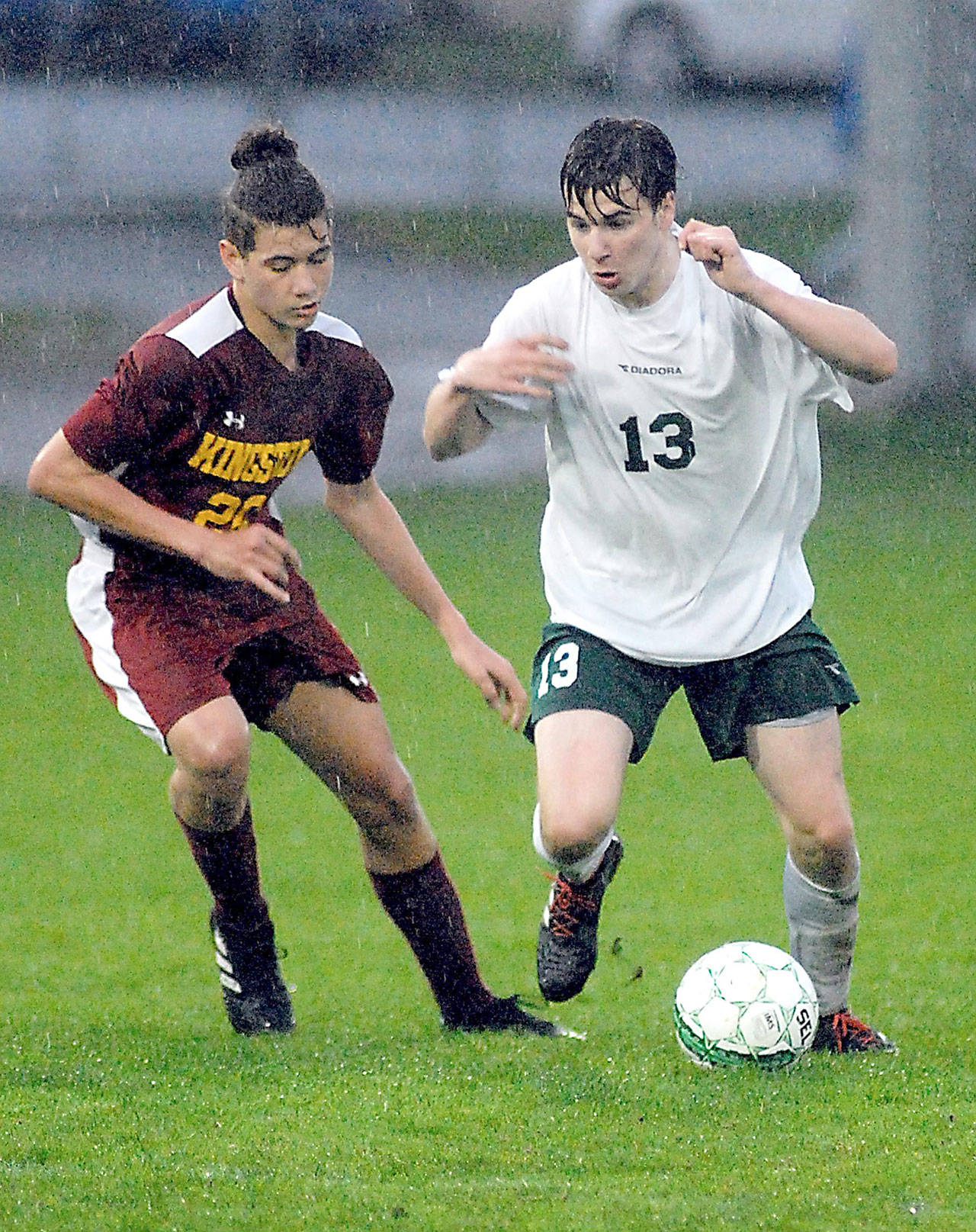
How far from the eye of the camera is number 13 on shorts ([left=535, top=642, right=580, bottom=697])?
14.5 ft

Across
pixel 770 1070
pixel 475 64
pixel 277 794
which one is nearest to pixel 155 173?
pixel 475 64

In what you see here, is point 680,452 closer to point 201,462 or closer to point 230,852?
point 201,462

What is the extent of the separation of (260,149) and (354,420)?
0.65 metres

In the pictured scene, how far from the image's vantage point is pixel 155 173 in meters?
20.6

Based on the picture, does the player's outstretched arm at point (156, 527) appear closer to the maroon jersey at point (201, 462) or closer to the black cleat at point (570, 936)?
the maroon jersey at point (201, 462)

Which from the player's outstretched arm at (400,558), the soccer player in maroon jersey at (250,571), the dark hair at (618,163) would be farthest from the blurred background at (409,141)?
the dark hair at (618,163)

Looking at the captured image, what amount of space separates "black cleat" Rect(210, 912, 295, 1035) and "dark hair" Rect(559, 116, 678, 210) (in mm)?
1870

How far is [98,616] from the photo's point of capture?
463 centimetres

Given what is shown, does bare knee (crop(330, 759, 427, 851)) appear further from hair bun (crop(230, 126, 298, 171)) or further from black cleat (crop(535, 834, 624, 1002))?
hair bun (crop(230, 126, 298, 171))

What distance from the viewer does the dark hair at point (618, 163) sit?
162 inches

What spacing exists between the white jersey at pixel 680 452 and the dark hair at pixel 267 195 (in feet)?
1.60

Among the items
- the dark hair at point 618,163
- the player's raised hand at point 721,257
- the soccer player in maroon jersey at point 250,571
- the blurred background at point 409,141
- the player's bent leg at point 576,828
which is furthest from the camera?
the blurred background at point 409,141

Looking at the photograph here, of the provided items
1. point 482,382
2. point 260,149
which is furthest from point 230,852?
point 260,149

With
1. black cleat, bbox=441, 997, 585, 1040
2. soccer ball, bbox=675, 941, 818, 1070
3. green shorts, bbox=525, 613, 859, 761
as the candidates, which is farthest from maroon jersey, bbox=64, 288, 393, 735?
soccer ball, bbox=675, 941, 818, 1070
